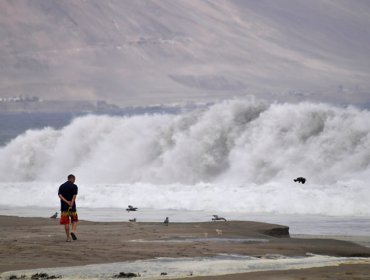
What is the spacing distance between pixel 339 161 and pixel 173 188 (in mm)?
7129

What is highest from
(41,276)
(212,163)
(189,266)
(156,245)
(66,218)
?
(212,163)

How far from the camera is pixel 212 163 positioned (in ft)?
150

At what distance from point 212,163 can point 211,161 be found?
0.38ft

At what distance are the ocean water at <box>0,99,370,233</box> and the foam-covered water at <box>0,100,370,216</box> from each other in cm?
5

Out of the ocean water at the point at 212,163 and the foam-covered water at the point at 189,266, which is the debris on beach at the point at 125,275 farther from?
the ocean water at the point at 212,163

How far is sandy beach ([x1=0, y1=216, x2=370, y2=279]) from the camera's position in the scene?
1404 centimetres

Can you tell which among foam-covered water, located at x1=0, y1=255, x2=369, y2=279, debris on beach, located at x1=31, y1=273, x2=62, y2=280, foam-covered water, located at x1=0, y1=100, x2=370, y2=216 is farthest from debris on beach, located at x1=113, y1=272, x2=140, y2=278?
foam-covered water, located at x1=0, y1=100, x2=370, y2=216

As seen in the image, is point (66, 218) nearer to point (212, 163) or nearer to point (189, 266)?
point (189, 266)

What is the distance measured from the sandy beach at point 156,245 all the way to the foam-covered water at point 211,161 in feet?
28.0

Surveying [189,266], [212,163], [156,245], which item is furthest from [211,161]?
[189,266]

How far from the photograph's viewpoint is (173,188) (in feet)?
120

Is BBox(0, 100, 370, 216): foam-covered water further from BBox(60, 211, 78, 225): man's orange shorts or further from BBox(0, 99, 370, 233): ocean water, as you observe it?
BBox(60, 211, 78, 225): man's orange shorts

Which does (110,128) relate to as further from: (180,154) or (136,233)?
(136,233)

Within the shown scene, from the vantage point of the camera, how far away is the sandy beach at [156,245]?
14.0 meters
